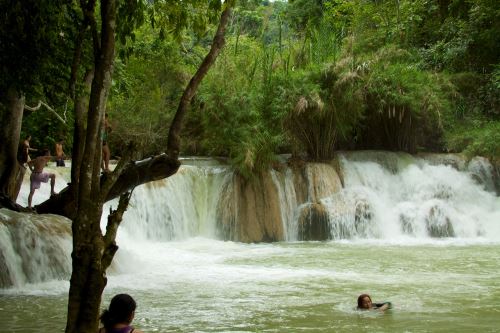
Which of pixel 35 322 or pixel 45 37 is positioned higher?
pixel 45 37

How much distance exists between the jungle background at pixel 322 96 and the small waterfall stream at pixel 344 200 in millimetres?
731

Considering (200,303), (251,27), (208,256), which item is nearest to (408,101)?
(208,256)

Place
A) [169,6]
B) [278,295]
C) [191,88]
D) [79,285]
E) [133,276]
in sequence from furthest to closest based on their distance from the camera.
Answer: [133,276], [278,295], [169,6], [191,88], [79,285]

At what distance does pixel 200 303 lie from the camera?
8.60 metres

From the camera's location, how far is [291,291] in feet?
31.3

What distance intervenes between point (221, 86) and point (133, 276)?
8.78m

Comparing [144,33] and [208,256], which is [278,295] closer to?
[208,256]

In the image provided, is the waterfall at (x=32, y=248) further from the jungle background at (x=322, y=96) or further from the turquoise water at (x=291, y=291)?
the jungle background at (x=322, y=96)

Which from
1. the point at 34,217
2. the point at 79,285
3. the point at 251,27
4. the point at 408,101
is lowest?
the point at 79,285

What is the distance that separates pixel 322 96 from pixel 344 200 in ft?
9.23

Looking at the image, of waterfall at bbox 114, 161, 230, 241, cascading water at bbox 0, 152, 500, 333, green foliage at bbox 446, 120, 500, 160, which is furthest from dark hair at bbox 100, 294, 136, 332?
green foliage at bbox 446, 120, 500, 160

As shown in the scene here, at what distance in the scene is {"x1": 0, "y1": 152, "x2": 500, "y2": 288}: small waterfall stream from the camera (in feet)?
55.2

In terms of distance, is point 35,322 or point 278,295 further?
point 278,295

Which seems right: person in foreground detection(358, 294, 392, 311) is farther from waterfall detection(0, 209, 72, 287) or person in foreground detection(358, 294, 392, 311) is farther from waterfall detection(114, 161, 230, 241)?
waterfall detection(114, 161, 230, 241)
